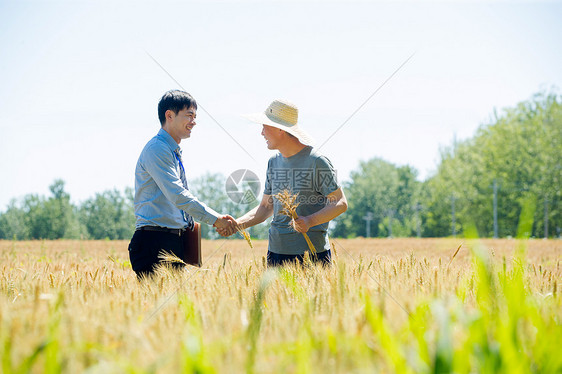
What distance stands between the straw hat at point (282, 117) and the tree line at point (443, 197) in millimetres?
27242

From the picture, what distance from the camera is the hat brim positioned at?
4.63 meters

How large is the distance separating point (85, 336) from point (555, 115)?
200 ft

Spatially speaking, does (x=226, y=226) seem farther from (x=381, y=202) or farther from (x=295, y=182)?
(x=381, y=202)

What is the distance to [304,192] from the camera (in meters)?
4.69

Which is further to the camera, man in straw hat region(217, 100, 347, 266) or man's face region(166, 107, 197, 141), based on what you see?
man's face region(166, 107, 197, 141)

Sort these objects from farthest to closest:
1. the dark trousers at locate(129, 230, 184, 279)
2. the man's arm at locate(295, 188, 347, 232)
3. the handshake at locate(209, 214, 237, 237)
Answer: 1. the handshake at locate(209, 214, 237, 237)
2. the dark trousers at locate(129, 230, 184, 279)
3. the man's arm at locate(295, 188, 347, 232)

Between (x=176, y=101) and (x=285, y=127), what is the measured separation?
1186 millimetres

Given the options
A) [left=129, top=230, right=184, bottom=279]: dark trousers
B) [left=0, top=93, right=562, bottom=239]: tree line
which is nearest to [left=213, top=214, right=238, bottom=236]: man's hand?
[left=129, top=230, right=184, bottom=279]: dark trousers

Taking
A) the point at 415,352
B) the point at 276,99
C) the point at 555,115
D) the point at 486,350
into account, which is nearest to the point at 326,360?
the point at 415,352

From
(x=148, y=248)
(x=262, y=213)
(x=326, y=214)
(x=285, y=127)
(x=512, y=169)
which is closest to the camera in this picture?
(x=326, y=214)

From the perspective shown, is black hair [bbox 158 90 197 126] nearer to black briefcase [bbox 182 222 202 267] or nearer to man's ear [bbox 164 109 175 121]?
man's ear [bbox 164 109 175 121]

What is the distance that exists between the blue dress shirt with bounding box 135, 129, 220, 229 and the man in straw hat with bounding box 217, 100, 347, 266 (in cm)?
53

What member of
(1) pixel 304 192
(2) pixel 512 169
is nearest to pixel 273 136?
(1) pixel 304 192

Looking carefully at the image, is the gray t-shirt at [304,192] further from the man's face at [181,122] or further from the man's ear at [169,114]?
the man's ear at [169,114]
